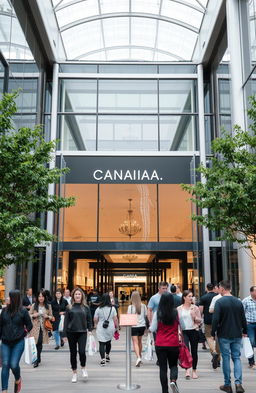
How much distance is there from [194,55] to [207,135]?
14.6 feet

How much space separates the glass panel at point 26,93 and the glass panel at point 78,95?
7.66ft

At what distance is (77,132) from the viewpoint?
20.7 m

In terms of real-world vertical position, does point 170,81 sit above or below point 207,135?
above

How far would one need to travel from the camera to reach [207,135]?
20.8m

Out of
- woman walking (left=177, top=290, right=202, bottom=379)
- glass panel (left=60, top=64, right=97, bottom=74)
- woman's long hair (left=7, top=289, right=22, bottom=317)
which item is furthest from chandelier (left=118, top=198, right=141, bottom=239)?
woman's long hair (left=7, top=289, right=22, bottom=317)

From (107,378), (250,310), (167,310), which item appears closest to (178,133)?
(250,310)

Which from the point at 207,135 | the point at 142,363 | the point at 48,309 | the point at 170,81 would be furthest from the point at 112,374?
the point at 170,81

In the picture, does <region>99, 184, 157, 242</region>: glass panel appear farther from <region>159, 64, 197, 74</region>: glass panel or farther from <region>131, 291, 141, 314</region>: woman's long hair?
<region>131, 291, 141, 314</region>: woman's long hair

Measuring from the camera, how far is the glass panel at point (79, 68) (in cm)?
2142

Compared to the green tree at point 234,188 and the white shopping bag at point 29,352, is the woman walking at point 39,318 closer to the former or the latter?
the white shopping bag at point 29,352

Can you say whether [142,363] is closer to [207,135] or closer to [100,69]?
[207,135]

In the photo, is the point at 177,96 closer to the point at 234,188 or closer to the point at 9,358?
the point at 234,188

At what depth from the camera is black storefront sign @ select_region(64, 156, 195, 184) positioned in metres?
19.9

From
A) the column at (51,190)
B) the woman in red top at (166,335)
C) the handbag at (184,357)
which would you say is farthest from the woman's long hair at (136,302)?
the column at (51,190)
